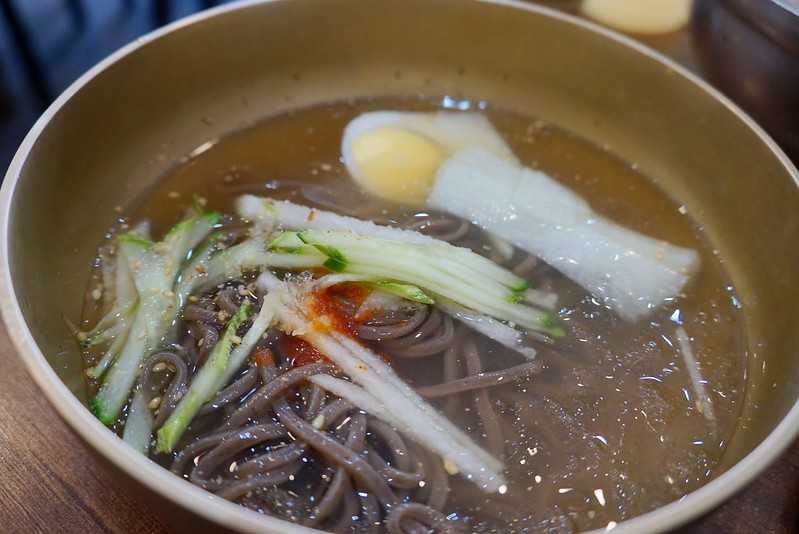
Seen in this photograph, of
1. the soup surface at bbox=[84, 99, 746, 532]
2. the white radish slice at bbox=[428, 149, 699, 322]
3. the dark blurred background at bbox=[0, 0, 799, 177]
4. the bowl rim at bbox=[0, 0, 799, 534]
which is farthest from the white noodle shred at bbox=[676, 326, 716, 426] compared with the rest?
the dark blurred background at bbox=[0, 0, 799, 177]

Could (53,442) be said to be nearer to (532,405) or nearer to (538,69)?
(532,405)

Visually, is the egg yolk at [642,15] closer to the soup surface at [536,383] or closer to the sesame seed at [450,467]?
the soup surface at [536,383]

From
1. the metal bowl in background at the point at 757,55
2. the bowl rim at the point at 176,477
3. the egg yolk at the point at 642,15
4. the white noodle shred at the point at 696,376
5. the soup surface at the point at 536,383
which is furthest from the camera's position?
the egg yolk at the point at 642,15

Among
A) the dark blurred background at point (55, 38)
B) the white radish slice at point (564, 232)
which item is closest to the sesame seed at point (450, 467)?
the white radish slice at point (564, 232)

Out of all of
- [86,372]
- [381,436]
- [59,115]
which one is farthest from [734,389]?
[59,115]

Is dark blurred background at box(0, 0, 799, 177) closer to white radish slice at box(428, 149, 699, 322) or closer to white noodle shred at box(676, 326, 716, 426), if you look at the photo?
white radish slice at box(428, 149, 699, 322)

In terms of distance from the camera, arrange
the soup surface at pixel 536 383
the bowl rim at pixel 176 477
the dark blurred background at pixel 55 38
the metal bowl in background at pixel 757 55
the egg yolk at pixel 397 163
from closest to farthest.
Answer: the bowl rim at pixel 176 477 < the soup surface at pixel 536 383 < the metal bowl in background at pixel 757 55 < the egg yolk at pixel 397 163 < the dark blurred background at pixel 55 38
